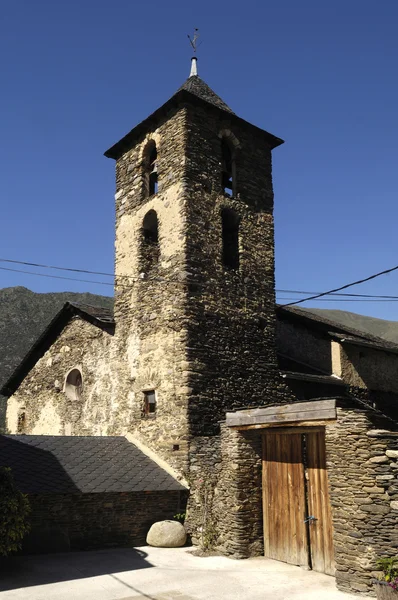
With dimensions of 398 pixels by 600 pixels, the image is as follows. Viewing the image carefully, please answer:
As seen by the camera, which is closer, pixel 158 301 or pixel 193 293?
pixel 193 293

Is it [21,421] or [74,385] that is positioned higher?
[74,385]

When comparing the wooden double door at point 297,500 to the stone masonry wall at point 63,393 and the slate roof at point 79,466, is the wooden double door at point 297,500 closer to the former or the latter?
the slate roof at point 79,466

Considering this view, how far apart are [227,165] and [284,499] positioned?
9.26 m

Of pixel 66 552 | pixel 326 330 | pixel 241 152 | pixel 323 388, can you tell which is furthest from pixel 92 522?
pixel 241 152

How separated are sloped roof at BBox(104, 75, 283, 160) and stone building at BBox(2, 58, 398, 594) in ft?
0.20

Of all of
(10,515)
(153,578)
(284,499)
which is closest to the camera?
(10,515)

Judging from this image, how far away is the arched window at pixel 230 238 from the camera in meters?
14.7

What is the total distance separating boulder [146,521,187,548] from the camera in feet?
36.3

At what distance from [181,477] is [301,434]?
11.0 feet

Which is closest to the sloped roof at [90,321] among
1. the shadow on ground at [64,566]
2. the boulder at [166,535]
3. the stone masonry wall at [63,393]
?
the stone masonry wall at [63,393]

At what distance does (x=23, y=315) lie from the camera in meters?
52.5

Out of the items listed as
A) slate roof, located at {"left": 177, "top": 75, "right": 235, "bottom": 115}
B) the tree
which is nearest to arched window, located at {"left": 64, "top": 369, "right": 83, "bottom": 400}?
the tree

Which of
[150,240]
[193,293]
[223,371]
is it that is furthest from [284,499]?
[150,240]

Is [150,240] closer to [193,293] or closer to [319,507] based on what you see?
[193,293]
